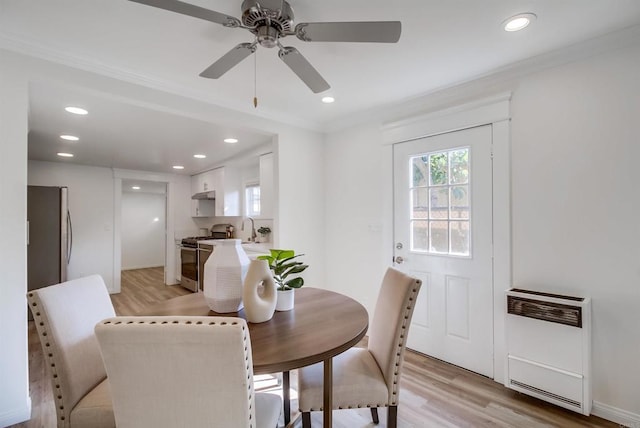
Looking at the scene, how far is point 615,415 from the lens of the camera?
5.77 feet

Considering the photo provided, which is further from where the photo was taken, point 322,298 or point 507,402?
point 507,402

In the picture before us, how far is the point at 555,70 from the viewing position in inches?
77.6

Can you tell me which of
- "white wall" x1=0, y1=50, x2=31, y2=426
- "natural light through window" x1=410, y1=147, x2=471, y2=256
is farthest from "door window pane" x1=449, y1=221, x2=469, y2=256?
"white wall" x1=0, y1=50, x2=31, y2=426

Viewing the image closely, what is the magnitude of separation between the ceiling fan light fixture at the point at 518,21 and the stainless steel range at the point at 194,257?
4.42 m

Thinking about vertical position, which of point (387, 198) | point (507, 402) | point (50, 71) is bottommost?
point (507, 402)

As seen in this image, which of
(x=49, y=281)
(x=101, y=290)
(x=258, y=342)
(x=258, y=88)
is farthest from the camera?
(x=49, y=281)

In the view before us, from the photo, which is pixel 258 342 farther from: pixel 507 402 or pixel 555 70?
pixel 555 70

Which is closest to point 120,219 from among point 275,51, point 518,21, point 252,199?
point 252,199

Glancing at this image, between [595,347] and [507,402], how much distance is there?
65 cm

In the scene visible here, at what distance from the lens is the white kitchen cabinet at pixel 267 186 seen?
3650mm

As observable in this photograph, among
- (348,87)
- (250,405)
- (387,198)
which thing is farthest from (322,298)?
(348,87)

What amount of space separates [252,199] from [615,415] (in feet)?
14.5

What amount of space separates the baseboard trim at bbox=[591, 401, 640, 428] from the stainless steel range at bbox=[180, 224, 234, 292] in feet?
14.9

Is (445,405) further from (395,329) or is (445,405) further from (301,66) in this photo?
(301,66)
